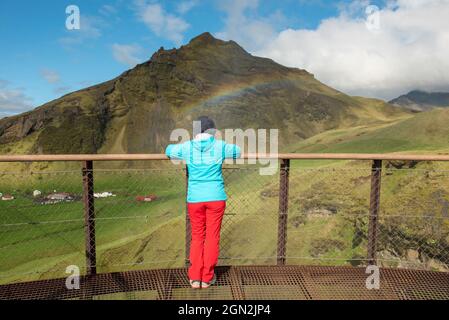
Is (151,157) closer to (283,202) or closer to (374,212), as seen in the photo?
(283,202)

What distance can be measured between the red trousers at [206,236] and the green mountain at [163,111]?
12553 cm

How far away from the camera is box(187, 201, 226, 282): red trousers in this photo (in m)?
3.64

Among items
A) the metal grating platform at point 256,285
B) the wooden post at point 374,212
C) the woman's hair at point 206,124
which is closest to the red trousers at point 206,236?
the metal grating platform at point 256,285

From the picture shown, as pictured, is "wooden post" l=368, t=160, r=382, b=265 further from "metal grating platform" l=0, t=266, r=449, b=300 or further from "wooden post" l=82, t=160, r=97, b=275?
"wooden post" l=82, t=160, r=97, b=275

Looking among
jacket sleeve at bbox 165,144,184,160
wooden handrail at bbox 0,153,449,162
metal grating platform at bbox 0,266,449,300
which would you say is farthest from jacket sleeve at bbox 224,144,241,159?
metal grating platform at bbox 0,266,449,300

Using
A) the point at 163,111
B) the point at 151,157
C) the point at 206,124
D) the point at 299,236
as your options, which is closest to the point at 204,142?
the point at 206,124

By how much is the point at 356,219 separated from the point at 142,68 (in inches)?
6866

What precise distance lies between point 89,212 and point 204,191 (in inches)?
53.8

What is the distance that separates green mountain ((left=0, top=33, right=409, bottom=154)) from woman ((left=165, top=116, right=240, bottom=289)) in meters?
126

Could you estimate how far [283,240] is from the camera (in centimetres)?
426

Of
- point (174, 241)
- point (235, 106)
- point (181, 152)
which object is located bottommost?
point (174, 241)

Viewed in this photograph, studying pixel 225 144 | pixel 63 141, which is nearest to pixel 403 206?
pixel 225 144

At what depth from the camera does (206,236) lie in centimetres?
369
